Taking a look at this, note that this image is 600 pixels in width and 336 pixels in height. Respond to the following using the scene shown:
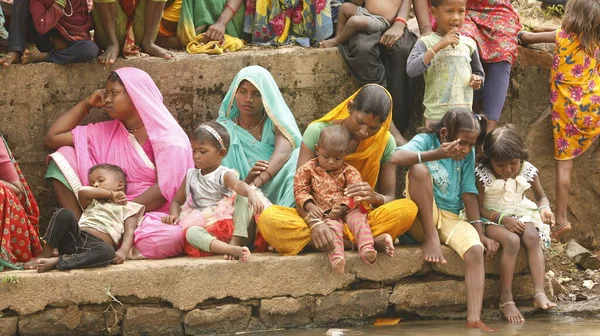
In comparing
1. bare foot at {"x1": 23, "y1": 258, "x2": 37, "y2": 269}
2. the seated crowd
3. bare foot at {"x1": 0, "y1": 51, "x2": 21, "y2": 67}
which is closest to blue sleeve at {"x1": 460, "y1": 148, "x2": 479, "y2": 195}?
the seated crowd

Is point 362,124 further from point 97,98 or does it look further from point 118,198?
point 97,98

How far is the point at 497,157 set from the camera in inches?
251

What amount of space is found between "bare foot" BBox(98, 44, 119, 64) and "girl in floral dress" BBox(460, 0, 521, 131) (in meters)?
2.34

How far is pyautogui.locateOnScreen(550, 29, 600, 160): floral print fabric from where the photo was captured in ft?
23.9

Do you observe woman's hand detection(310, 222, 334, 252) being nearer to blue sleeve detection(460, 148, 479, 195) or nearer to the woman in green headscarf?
the woman in green headscarf

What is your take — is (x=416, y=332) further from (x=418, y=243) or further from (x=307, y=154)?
(x=307, y=154)

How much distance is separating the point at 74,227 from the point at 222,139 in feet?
3.54

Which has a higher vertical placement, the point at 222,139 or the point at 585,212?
the point at 222,139

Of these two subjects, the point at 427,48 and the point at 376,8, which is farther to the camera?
the point at 376,8

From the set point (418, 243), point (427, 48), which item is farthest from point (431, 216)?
point (427, 48)

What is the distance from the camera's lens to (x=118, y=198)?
641 cm

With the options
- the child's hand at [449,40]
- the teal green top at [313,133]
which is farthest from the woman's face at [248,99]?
the child's hand at [449,40]

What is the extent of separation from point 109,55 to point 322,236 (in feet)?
7.01

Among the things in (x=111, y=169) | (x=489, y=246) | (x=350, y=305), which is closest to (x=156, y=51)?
(x=111, y=169)
